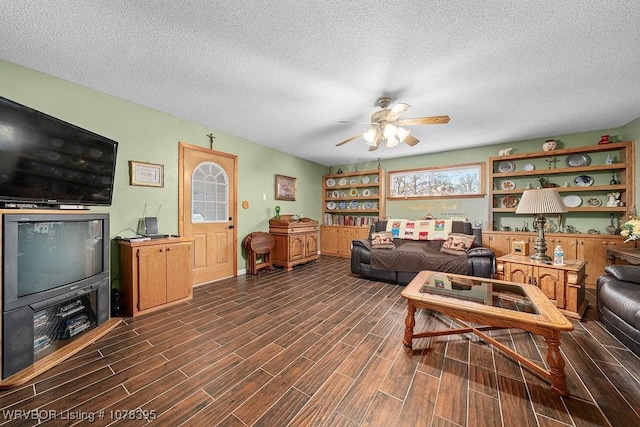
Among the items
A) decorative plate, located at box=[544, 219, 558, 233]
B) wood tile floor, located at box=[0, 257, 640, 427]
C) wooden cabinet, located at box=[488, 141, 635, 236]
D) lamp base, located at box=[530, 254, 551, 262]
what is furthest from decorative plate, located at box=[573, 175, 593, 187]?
wood tile floor, located at box=[0, 257, 640, 427]

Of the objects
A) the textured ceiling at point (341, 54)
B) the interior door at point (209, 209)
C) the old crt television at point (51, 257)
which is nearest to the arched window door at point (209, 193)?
the interior door at point (209, 209)

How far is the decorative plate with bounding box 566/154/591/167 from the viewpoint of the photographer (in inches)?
148

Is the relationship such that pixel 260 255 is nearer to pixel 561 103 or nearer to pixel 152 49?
pixel 152 49

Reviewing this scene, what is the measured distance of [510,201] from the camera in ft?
14.1

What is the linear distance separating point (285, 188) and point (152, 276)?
10.0ft

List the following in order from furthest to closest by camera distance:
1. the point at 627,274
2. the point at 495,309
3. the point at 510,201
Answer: the point at 510,201 → the point at 627,274 → the point at 495,309

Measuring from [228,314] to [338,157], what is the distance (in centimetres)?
415

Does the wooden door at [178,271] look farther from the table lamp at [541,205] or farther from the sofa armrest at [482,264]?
the table lamp at [541,205]

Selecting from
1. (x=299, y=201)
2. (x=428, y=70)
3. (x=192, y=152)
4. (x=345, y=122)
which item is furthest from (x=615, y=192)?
(x=192, y=152)

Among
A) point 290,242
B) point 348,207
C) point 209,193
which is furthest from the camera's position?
point 348,207

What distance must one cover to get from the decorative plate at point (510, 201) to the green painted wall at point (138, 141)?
4.60 meters

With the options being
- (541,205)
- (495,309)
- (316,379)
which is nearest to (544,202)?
(541,205)

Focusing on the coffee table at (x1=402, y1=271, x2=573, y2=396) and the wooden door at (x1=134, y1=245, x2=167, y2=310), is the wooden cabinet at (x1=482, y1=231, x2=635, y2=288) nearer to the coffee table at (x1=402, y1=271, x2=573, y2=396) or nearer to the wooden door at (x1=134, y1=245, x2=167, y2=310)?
the coffee table at (x1=402, y1=271, x2=573, y2=396)

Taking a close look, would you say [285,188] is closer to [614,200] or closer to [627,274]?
[627,274]
